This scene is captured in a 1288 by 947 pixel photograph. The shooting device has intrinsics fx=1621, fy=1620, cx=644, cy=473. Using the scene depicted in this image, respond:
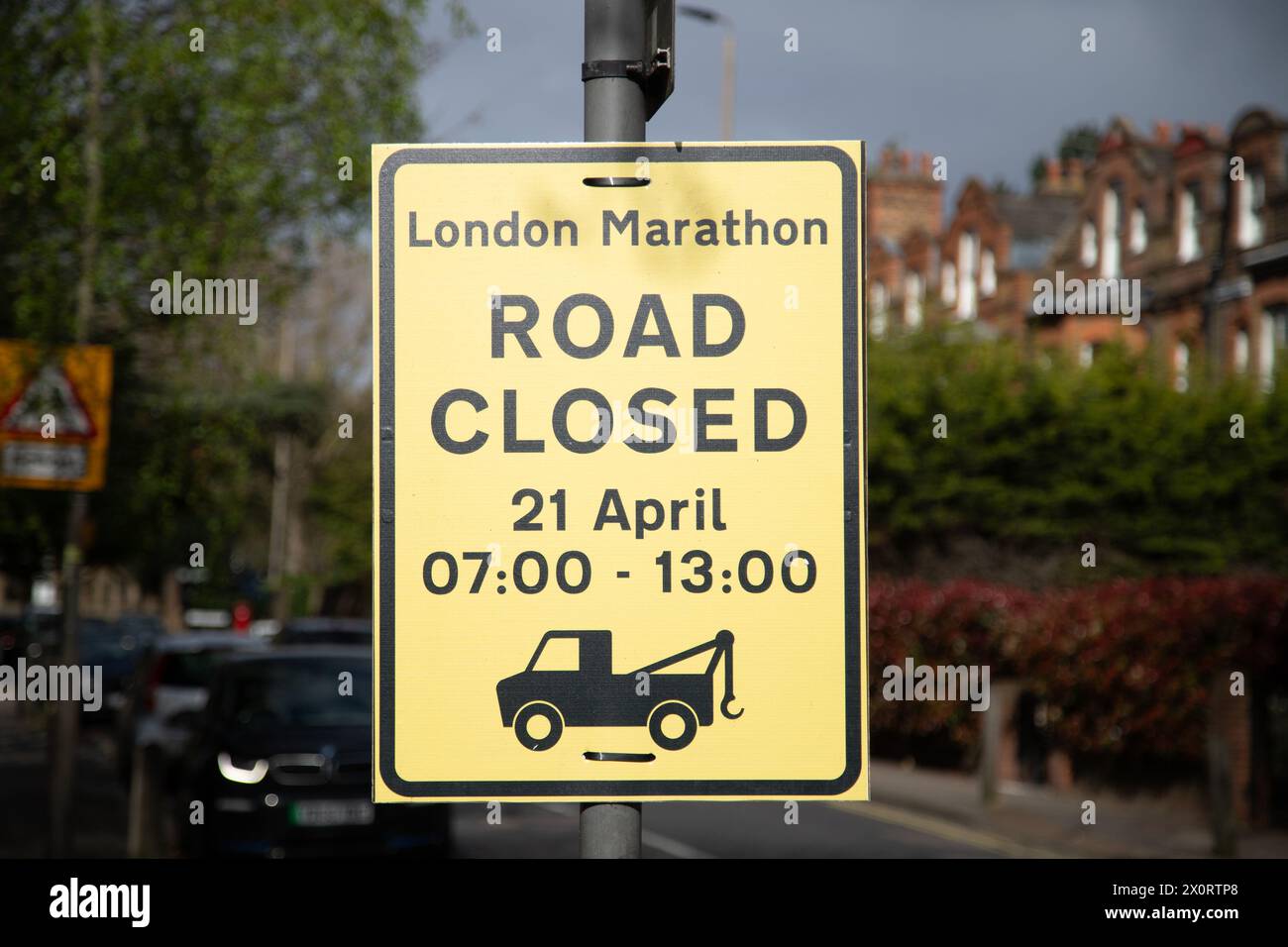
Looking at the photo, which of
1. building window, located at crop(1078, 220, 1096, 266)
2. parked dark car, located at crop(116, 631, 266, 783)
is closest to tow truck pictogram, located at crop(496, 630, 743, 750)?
parked dark car, located at crop(116, 631, 266, 783)

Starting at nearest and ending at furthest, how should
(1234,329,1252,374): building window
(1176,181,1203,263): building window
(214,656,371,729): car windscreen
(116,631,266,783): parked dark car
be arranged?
(214,656,371,729): car windscreen, (116,631,266,783): parked dark car, (1234,329,1252,374): building window, (1176,181,1203,263): building window

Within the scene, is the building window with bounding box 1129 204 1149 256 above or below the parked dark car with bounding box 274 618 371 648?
above

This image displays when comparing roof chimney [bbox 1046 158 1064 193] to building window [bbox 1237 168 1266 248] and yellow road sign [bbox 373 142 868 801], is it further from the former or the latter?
yellow road sign [bbox 373 142 868 801]

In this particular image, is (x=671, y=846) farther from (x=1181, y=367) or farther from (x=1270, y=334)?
(x=1181, y=367)

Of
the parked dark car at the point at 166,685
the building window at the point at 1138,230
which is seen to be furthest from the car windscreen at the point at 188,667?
the building window at the point at 1138,230

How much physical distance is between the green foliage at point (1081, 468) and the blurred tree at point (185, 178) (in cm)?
1412

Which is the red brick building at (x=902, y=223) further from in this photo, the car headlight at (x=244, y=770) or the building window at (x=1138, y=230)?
the car headlight at (x=244, y=770)

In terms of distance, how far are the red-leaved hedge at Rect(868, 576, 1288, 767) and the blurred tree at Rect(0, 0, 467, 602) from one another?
27.4ft

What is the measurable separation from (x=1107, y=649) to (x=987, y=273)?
26.5 metres

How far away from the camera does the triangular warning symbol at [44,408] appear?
10094mm

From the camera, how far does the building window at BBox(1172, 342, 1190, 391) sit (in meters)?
28.8
